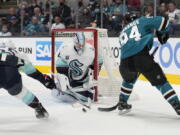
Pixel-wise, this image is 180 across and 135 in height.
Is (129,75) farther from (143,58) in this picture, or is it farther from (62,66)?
(62,66)

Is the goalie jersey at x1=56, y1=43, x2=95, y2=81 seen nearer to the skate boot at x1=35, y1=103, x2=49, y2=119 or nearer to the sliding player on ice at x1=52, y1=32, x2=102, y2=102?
the sliding player on ice at x1=52, y1=32, x2=102, y2=102

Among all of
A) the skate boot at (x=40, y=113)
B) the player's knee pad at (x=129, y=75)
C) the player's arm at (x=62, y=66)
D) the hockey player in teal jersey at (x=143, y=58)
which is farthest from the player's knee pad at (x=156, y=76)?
the player's arm at (x=62, y=66)

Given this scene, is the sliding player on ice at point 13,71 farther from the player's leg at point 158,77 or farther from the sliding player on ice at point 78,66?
the sliding player on ice at point 78,66

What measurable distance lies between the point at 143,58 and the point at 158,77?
21 centimetres

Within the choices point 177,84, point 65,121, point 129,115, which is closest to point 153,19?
point 129,115

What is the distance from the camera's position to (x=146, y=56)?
3824 millimetres

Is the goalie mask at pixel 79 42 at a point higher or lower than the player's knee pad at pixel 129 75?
higher

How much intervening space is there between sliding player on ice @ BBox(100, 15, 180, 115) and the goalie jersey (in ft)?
2.66

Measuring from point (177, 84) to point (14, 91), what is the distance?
3.34 metres

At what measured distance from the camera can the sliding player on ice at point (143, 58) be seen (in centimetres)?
376

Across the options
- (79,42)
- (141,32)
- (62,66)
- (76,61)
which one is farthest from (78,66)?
(141,32)

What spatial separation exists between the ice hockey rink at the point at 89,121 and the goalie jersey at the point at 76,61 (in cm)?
38

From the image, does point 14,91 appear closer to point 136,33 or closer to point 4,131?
point 4,131

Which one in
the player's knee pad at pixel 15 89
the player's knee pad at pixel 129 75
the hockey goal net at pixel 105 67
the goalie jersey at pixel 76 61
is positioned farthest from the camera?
the hockey goal net at pixel 105 67
